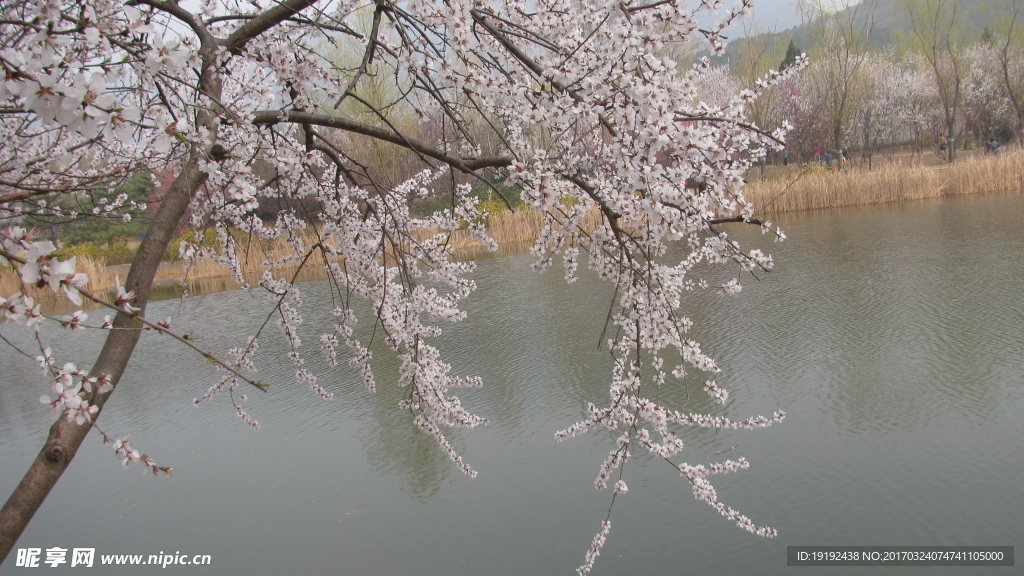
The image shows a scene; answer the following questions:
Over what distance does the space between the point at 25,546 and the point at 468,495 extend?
6.41 ft

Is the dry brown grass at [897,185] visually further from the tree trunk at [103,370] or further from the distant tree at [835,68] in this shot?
the tree trunk at [103,370]

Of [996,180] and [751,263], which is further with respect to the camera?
[996,180]

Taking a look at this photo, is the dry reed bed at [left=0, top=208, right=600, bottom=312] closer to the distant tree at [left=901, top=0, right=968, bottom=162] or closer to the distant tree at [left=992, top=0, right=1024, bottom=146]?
the distant tree at [left=901, top=0, right=968, bottom=162]

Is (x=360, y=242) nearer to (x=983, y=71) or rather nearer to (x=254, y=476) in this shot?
(x=254, y=476)

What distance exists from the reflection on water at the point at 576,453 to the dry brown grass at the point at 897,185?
5.65m

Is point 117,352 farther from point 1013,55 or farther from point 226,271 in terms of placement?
point 1013,55

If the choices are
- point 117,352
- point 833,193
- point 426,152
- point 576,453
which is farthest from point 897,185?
point 117,352

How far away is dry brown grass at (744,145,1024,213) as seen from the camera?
34.7ft

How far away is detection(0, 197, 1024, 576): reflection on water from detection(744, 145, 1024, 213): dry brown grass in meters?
5.65

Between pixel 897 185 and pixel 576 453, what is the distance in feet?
32.4

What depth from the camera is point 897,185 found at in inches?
432

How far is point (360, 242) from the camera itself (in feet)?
8.46

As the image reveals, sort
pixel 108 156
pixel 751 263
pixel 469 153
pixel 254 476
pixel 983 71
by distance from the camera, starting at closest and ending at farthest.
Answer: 1. pixel 751 263
2. pixel 469 153
3. pixel 254 476
4. pixel 108 156
5. pixel 983 71

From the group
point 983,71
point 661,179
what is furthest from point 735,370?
point 983,71
